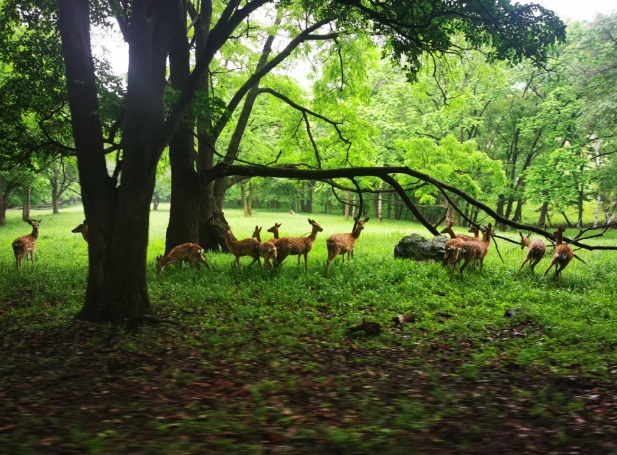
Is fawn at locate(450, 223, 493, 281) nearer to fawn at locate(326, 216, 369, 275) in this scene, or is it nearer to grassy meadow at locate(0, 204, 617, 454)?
grassy meadow at locate(0, 204, 617, 454)

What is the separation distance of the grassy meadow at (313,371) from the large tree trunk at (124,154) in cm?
69

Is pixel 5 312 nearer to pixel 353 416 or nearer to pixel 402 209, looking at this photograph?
pixel 353 416

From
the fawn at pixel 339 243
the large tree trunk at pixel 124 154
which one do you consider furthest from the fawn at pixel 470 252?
the large tree trunk at pixel 124 154

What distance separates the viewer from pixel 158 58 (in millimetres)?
Result: 6812

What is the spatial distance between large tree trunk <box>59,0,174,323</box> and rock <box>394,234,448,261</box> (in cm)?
945

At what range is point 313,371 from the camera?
538 cm

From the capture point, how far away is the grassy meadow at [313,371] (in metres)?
3.51

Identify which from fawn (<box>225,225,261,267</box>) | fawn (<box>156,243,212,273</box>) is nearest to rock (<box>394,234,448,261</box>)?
fawn (<box>225,225,261,267</box>)

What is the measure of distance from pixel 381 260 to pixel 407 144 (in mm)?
8127

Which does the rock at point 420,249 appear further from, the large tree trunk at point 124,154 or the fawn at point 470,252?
the large tree trunk at point 124,154

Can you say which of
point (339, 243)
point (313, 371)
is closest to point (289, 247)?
point (339, 243)

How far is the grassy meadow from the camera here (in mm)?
3510

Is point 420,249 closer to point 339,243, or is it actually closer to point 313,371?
point 339,243

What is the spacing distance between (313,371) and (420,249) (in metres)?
9.82
